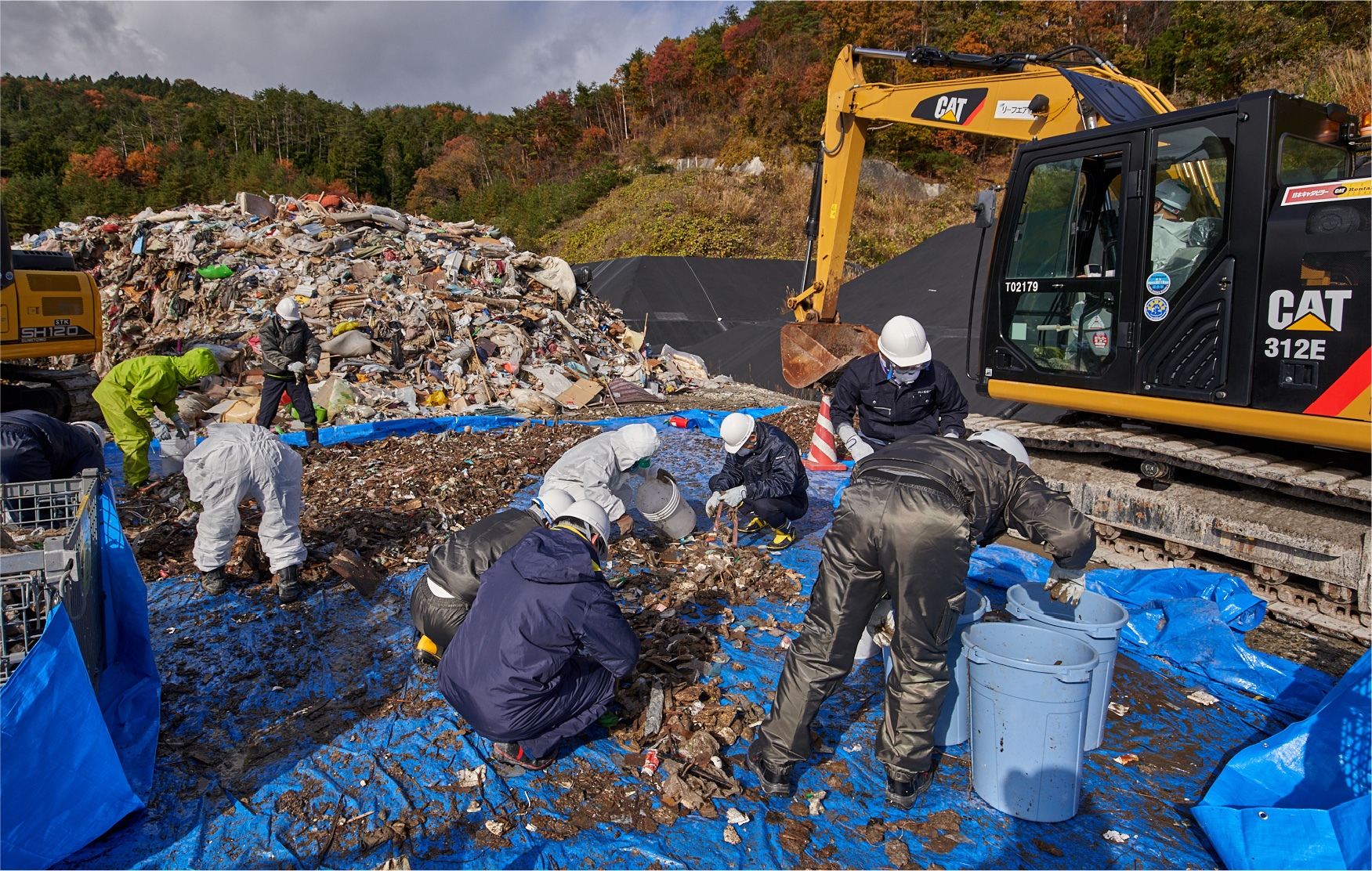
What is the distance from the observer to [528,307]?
13.1 meters

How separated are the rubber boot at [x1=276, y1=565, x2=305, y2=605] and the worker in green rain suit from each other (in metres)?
2.44

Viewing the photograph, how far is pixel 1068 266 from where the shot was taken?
5254 millimetres

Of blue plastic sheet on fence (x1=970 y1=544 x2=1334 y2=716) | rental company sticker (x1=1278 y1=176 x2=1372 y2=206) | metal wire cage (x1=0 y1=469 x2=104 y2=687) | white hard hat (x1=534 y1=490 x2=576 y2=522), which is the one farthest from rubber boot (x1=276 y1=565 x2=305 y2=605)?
rental company sticker (x1=1278 y1=176 x2=1372 y2=206)

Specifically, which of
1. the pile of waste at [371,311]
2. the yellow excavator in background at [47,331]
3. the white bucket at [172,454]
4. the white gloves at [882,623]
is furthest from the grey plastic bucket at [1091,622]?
the yellow excavator in background at [47,331]

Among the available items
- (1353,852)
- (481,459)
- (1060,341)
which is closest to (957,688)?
(1353,852)

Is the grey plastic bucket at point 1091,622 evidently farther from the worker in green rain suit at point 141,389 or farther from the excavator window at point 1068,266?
the worker in green rain suit at point 141,389

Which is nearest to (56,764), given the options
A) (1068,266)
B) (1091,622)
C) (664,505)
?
(664,505)

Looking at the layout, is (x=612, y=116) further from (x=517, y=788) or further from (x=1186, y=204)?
(x=517, y=788)

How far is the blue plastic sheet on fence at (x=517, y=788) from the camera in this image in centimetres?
264

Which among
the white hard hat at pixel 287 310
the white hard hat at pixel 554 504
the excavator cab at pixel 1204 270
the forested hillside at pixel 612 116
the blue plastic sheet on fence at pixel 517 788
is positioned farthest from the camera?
the forested hillside at pixel 612 116

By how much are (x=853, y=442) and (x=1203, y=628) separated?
2266 millimetres

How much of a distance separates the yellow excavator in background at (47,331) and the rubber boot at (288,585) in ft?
19.9

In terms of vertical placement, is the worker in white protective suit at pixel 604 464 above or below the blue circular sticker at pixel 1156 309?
below

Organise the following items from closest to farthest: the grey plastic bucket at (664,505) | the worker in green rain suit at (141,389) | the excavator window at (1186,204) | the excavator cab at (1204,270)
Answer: the excavator cab at (1204,270) < the excavator window at (1186,204) < the grey plastic bucket at (664,505) < the worker in green rain suit at (141,389)
